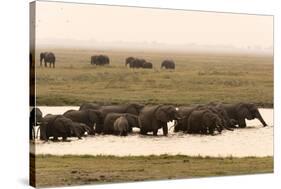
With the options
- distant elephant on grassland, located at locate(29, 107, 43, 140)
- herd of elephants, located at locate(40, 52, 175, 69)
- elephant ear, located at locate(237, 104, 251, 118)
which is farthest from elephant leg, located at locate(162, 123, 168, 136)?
distant elephant on grassland, located at locate(29, 107, 43, 140)

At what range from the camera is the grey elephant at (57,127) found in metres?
6.90

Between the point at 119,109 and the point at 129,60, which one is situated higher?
the point at 129,60

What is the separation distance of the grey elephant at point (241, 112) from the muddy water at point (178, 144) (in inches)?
2.8

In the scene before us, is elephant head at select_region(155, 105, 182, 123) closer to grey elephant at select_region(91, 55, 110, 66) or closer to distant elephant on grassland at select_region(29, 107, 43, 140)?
grey elephant at select_region(91, 55, 110, 66)

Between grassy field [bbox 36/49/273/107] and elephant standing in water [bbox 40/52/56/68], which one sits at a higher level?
elephant standing in water [bbox 40/52/56/68]

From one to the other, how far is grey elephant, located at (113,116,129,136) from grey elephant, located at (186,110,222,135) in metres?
0.66

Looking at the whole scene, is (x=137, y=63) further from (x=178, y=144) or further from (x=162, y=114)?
(x=178, y=144)

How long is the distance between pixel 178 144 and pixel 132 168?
21.5 inches

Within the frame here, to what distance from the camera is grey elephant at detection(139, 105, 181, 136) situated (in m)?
7.36

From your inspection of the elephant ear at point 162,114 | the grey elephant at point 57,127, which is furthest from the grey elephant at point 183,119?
the grey elephant at point 57,127

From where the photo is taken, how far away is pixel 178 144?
750 cm

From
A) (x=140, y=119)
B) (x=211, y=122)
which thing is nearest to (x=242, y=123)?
(x=211, y=122)

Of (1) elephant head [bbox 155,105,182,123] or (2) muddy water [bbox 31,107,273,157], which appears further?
(1) elephant head [bbox 155,105,182,123]

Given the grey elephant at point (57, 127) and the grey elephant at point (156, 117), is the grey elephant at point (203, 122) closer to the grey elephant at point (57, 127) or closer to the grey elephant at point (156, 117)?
the grey elephant at point (156, 117)
